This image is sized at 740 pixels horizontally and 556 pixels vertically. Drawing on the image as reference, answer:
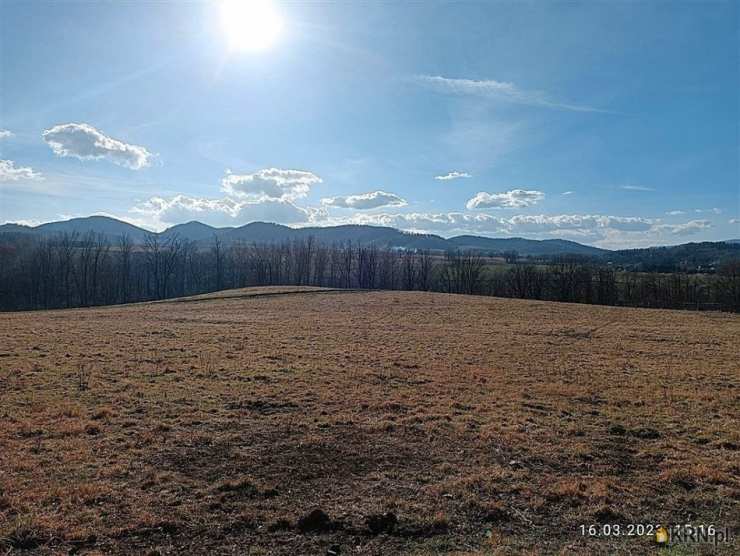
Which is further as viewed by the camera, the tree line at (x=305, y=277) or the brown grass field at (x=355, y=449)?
the tree line at (x=305, y=277)

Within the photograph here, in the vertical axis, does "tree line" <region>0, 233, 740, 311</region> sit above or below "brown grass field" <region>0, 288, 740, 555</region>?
above

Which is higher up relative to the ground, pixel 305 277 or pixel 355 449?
pixel 305 277

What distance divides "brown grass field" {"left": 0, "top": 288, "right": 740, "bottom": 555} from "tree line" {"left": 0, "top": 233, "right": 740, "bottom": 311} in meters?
61.8

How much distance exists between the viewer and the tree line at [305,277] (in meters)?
74.6

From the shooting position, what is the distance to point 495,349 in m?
21.0

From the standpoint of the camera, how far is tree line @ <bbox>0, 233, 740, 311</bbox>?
74.6m

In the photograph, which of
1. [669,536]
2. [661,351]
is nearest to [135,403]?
[669,536]

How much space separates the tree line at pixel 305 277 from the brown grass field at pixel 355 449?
203 ft

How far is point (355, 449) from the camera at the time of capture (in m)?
8.63

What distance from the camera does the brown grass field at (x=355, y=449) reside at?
5805 millimetres

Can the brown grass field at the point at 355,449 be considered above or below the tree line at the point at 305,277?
below

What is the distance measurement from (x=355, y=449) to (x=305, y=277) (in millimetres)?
94761

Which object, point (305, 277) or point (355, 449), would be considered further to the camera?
point (305, 277)

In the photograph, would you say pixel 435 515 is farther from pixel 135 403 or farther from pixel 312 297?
pixel 312 297
